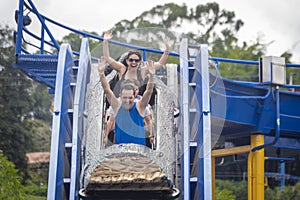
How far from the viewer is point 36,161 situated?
98.6 ft

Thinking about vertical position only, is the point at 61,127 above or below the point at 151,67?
below

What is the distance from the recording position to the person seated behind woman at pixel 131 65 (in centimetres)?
651

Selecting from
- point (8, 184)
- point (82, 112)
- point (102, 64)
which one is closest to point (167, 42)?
point (102, 64)

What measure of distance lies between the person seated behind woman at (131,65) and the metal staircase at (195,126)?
0.88 feet

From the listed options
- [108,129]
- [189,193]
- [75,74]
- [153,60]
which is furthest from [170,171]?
[75,74]

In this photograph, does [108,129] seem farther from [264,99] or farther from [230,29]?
[230,29]

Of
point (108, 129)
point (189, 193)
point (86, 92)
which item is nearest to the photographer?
point (189, 193)

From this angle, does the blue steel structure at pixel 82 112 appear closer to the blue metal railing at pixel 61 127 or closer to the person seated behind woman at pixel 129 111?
the blue metal railing at pixel 61 127

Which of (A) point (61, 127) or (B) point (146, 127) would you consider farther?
(B) point (146, 127)

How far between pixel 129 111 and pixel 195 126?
0.68 metres

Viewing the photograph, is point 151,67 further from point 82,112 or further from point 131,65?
point 82,112

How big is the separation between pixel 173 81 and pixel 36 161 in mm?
23522

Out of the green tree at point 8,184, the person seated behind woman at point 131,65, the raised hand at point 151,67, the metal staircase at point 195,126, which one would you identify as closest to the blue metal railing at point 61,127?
the person seated behind woman at point 131,65

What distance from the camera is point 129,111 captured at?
632 centimetres
